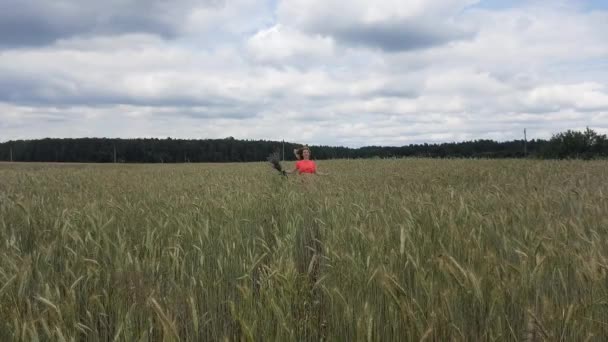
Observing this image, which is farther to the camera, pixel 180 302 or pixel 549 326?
pixel 180 302

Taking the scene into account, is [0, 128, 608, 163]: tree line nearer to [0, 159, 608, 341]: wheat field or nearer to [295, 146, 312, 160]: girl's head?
[295, 146, 312, 160]: girl's head

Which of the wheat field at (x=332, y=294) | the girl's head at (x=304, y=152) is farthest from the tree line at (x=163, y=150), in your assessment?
the wheat field at (x=332, y=294)

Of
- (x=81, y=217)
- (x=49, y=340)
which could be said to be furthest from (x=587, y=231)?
(x=81, y=217)

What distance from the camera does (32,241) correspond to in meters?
4.17

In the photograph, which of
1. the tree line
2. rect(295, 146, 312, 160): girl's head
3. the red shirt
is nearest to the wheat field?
the red shirt

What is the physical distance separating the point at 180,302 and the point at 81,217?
9.63 ft

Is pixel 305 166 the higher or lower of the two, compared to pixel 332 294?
higher

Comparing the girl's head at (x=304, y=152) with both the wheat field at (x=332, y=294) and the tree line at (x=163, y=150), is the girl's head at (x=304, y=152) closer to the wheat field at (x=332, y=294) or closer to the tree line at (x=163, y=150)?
the wheat field at (x=332, y=294)

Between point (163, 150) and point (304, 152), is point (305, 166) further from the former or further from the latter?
point (163, 150)

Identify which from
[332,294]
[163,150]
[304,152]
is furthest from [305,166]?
[163,150]

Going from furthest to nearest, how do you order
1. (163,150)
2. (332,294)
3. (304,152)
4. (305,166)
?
(163,150) → (304,152) → (305,166) → (332,294)

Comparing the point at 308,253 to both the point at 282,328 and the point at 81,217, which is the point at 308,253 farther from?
the point at 81,217

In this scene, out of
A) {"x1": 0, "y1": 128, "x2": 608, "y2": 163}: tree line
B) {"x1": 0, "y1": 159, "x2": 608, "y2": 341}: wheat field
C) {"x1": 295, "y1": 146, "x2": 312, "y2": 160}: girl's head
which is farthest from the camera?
{"x1": 0, "y1": 128, "x2": 608, "y2": 163}: tree line

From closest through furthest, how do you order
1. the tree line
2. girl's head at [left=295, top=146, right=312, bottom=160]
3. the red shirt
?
the red shirt → girl's head at [left=295, top=146, right=312, bottom=160] → the tree line
